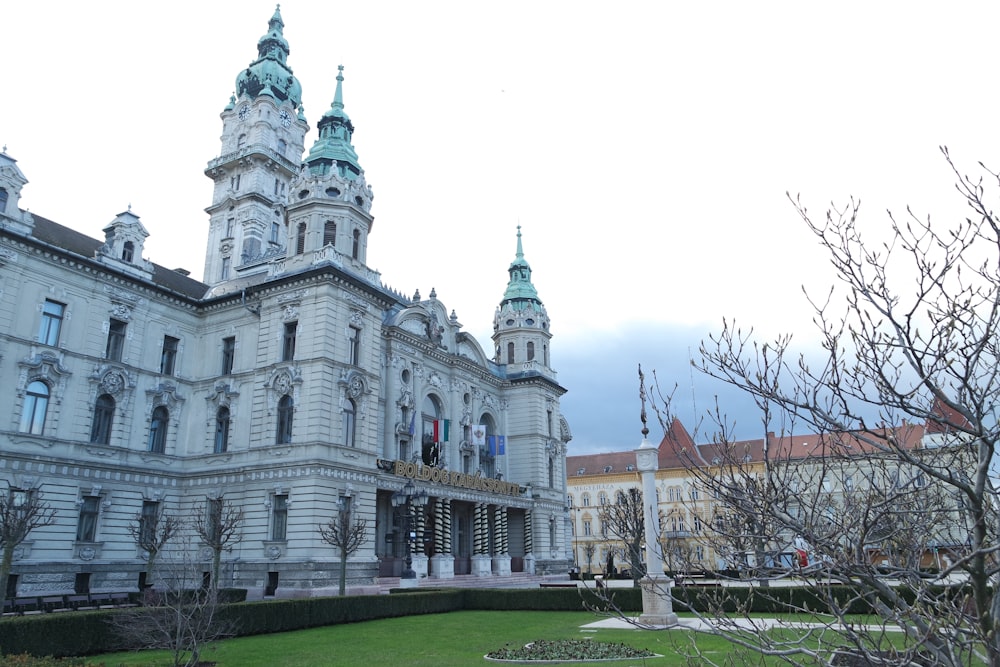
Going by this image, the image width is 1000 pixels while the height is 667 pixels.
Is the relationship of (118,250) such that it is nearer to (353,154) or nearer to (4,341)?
(4,341)

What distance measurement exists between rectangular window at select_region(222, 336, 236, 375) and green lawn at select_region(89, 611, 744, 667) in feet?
71.4

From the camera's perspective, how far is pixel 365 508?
39.8 meters

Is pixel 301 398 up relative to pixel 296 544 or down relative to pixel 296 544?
→ up

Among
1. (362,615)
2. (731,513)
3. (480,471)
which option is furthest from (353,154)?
(731,513)

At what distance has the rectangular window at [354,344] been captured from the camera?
41.2m

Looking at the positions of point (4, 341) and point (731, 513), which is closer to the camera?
point (731, 513)

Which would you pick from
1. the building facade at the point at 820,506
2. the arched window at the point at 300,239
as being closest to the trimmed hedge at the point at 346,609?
the building facade at the point at 820,506

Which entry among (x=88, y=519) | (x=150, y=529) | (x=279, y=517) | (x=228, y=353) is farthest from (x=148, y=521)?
(x=228, y=353)

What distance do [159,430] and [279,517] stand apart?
10367 millimetres

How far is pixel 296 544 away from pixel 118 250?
20.4 m

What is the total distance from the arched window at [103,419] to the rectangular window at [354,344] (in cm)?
1319

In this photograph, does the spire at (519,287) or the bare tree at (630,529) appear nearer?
the bare tree at (630,529)

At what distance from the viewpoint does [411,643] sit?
21.8 meters

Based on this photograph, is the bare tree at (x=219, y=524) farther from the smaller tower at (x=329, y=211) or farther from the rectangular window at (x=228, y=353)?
the smaller tower at (x=329, y=211)
